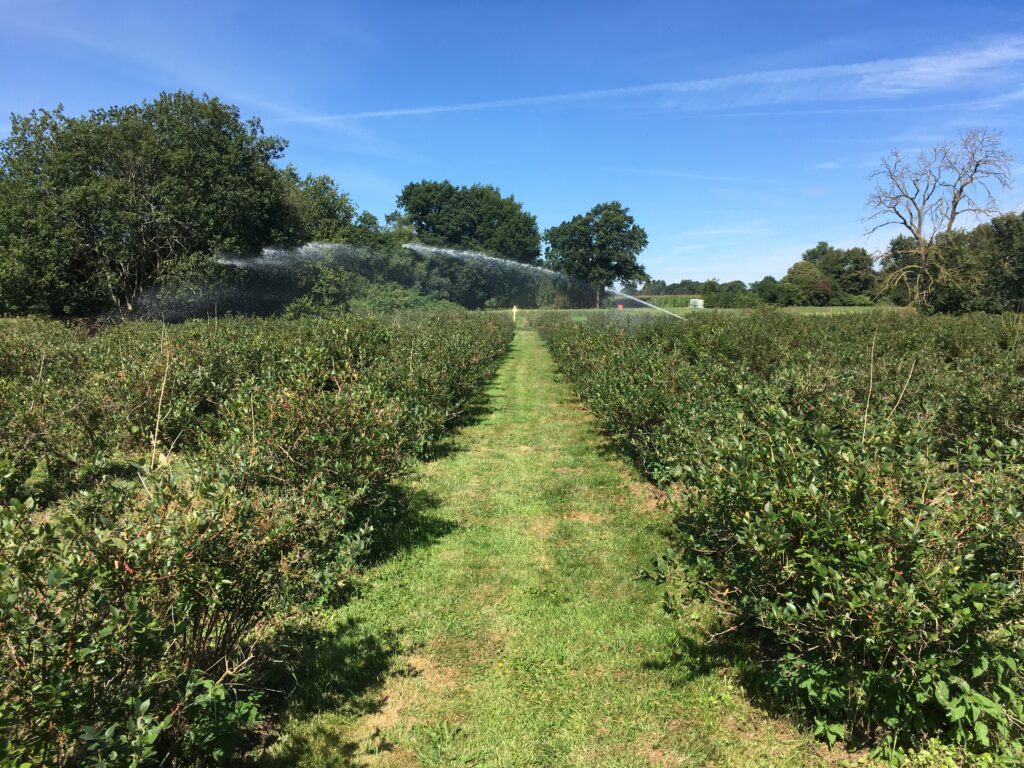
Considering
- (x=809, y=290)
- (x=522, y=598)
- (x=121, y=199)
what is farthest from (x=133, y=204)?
(x=809, y=290)

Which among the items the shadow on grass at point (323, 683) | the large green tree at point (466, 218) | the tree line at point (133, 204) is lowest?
the shadow on grass at point (323, 683)

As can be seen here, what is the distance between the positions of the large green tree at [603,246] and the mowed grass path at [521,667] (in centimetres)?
5739

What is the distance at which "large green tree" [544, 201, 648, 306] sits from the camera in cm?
6191

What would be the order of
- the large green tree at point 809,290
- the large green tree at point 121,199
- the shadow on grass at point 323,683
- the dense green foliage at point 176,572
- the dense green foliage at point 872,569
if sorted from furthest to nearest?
the large green tree at point 809,290 → the large green tree at point 121,199 → the shadow on grass at point 323,683 → the dense green foliage at point 872,569 → the dense green foliage at point 176,572

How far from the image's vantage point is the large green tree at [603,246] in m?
61.9

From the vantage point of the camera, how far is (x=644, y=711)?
3082 mm

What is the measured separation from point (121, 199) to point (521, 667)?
94.2ft

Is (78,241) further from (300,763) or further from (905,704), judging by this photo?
(905,704)

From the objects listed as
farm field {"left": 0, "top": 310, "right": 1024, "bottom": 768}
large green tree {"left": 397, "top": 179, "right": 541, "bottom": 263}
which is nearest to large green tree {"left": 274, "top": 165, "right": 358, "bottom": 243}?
large green tree {"left": 397, "top": 179, "right": 541, "bottom": 263}

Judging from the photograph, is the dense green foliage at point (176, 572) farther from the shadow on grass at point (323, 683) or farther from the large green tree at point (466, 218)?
the large green tree at point (466, 218)

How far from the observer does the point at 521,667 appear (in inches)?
137

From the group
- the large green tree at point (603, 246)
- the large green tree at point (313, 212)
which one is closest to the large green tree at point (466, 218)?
the large green tree at point (603, 246)

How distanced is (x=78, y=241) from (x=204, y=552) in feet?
94.4

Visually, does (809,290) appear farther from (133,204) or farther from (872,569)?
(872,569)
